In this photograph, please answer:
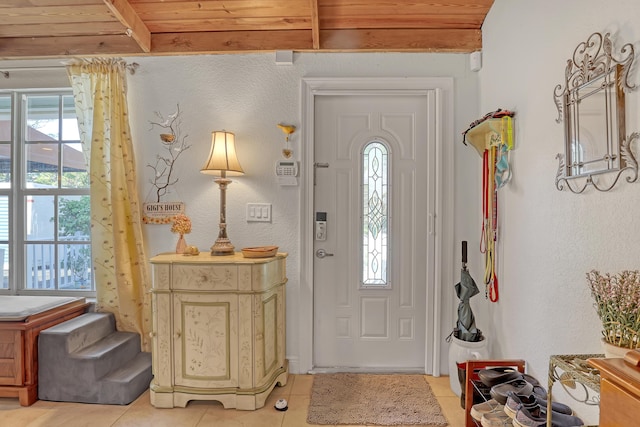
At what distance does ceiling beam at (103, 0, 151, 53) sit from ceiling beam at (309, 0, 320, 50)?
113cm

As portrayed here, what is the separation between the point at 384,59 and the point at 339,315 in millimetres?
1841

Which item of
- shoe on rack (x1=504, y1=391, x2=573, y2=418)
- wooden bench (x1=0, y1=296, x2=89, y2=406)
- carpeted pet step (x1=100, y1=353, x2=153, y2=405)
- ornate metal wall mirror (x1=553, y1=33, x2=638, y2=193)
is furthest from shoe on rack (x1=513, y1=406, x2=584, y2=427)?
wooden bench (x1=0, y1=296, x2=89, y2=406)

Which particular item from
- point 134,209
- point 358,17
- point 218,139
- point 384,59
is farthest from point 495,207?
point 134,209

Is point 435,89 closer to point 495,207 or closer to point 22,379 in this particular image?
point 495,207

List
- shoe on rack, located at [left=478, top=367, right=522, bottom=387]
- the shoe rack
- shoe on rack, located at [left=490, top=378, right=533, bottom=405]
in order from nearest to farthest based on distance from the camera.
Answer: shoe on rack, located at [left=490, top=378, right=533, bottom=405]
shoe on rack, located at [left=478, top=367, right=522, bottom=387]
the shoe rack

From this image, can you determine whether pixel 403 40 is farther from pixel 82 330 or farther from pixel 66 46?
pixel 82 330

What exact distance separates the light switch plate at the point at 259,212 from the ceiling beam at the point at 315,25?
114cm

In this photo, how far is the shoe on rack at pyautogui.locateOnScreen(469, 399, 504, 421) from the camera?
4.99 ft

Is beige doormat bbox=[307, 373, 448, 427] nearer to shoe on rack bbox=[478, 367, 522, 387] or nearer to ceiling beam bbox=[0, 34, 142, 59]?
shoe on rack bbox=[478, 367, 522, 387]

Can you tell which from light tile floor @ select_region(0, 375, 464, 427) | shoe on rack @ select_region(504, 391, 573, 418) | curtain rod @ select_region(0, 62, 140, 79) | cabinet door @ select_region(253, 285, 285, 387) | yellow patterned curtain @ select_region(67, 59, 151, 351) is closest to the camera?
shoe on rack @ select_region(504, 391, 573, 418)

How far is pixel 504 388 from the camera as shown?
58.5 inches

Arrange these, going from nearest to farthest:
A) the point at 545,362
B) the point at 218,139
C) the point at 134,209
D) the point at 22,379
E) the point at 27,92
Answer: the point at 545,362
the point at 22,379
the point at 218,139
the point at 134,209
the point at 27,92

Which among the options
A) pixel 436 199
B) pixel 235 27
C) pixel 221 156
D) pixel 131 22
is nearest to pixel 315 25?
pixel 235 27

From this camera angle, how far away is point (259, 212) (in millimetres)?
2449
